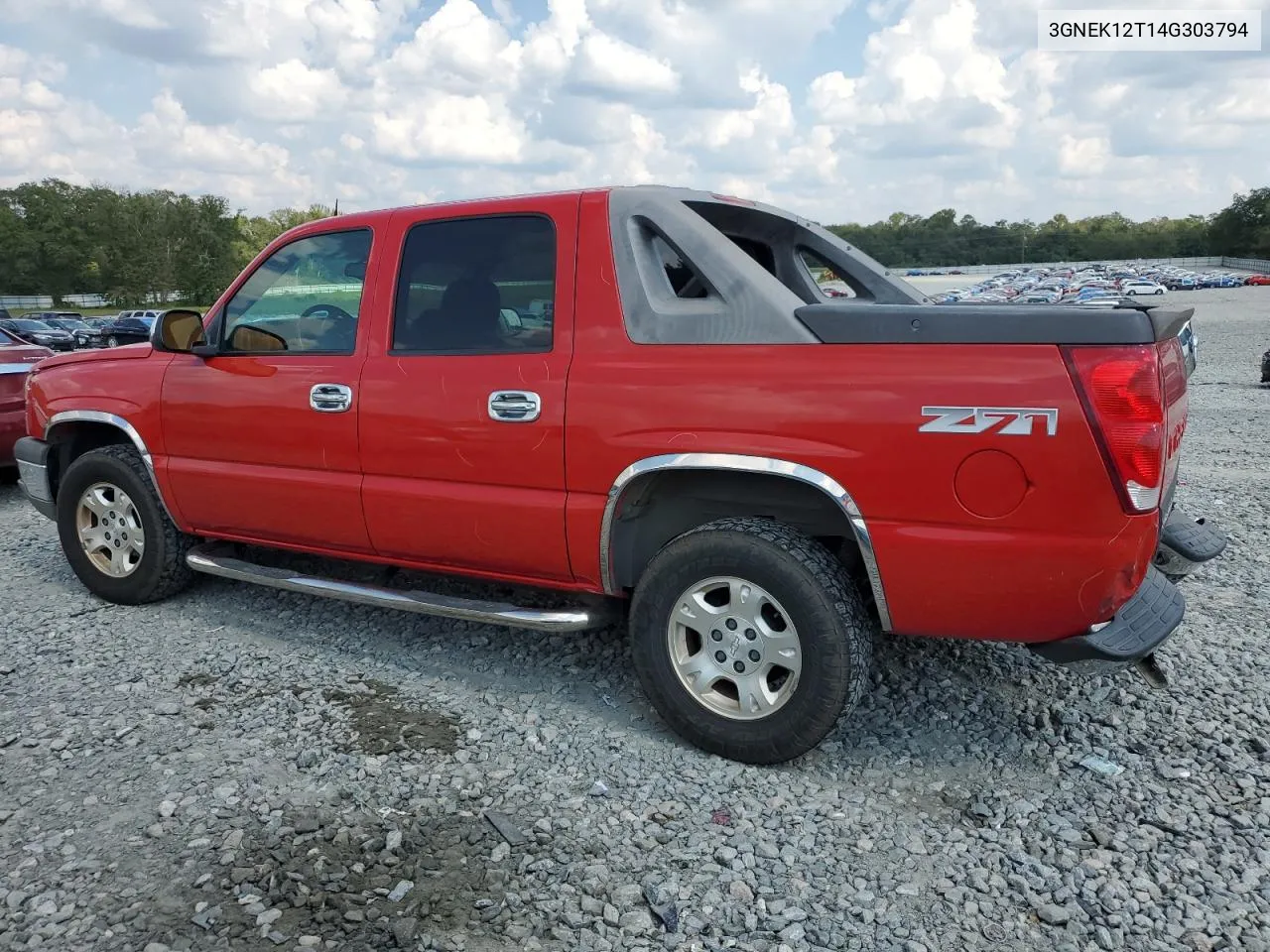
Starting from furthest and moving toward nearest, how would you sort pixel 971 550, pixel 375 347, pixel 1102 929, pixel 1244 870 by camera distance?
pixel 375 347 → pixel 971 550 → pixel 1244 870 → pixel 1102 929

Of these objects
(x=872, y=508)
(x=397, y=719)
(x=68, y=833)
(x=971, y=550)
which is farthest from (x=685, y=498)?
(x=68, y=833)

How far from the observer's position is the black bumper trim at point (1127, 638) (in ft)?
9.55

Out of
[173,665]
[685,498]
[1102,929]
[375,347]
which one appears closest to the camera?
[1102,929]

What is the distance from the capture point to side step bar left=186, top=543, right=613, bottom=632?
3.64 metres

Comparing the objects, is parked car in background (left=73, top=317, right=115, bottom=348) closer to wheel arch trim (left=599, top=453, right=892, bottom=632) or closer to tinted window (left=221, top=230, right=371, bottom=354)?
tinted window (left=221, top=230, right=371, bottom=354)

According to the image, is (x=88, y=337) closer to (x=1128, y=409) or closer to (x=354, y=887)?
(x=354, y=887)

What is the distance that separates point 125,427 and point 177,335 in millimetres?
561

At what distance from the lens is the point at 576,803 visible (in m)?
3.15

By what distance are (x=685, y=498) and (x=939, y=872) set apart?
1.50m

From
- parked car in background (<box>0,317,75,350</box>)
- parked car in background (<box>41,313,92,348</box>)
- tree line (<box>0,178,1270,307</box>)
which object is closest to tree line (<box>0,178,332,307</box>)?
tree line (<box>0,178,1270,307</box>)

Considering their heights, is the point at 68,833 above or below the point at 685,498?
below

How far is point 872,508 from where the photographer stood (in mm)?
3033

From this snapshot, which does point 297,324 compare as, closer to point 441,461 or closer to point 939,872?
point 441,461

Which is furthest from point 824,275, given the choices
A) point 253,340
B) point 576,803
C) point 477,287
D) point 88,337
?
point 88,337
